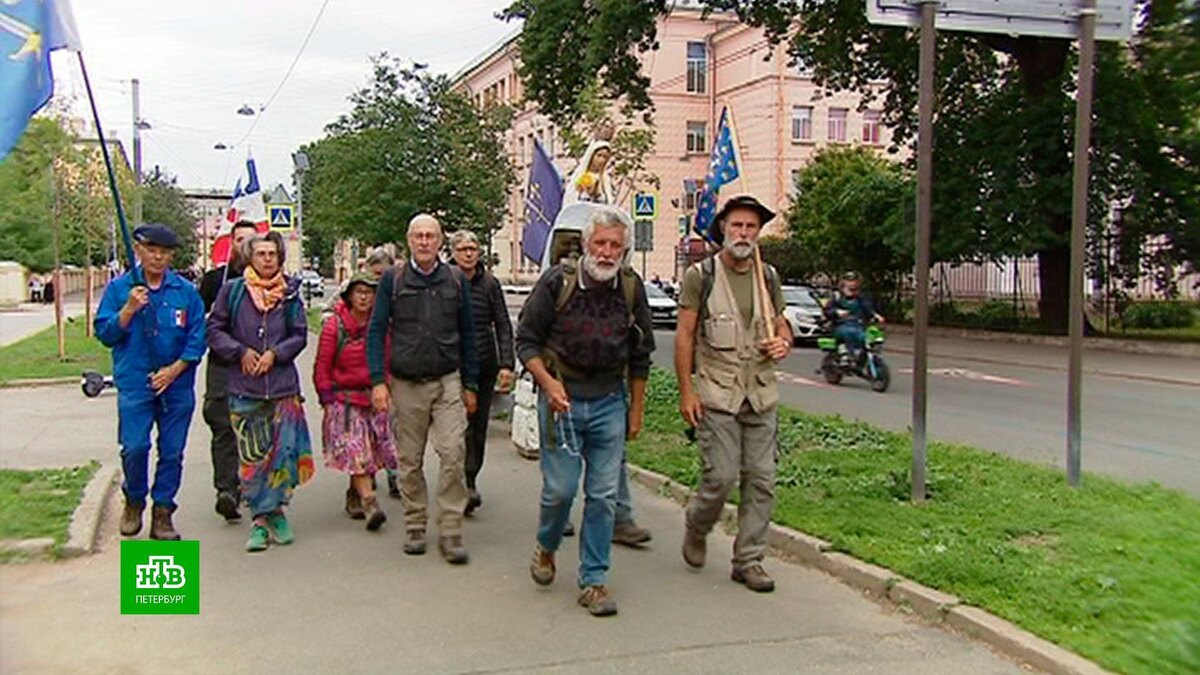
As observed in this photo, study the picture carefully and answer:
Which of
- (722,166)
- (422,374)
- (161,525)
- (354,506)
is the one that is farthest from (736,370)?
(722,166)

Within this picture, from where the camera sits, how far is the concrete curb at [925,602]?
15.9 ft

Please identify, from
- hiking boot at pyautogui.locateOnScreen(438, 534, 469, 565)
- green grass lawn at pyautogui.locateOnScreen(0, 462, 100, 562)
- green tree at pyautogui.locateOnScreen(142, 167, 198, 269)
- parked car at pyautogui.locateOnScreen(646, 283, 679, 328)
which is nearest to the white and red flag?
green grass lawn at pyautogui.locateOnScreen(0, 462, 100, 562)

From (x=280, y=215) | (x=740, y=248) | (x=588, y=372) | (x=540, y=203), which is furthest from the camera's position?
(x=280, y=215)

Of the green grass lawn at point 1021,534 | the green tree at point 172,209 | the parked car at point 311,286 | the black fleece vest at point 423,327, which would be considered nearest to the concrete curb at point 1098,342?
the green grass lawn at point 1021,534

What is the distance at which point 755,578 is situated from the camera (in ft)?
19.8

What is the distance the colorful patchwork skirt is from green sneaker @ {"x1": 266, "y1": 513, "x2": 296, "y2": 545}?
0.27 feet

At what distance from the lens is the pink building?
5269cm

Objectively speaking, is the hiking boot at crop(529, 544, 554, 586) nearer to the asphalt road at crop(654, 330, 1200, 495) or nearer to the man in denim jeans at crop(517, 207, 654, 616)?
the man in denim jeans at crop(517, 207, 654, 616)

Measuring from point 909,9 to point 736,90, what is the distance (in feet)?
160

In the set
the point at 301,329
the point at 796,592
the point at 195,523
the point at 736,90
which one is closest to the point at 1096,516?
the point at 796,592

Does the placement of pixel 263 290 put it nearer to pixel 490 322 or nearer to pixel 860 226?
pixel 490 322

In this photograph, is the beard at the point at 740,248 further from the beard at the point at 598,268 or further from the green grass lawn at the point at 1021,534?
the green grass lawn at the point at 1021,534

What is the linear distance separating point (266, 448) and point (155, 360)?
843mm

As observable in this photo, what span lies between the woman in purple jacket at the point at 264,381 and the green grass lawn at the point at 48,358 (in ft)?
27.6
